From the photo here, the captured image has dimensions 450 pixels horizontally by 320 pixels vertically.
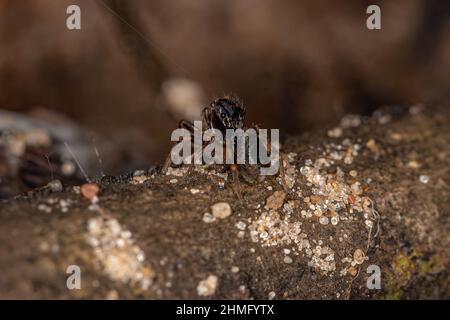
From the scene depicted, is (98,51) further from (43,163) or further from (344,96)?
(344,96)

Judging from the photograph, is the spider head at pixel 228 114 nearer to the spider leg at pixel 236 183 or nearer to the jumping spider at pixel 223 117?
the jumping spider at pixel 223 117

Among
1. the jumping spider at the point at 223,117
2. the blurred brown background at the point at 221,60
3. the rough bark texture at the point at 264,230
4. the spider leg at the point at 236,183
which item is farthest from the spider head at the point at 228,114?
the blurred brown background at the point at 221,60

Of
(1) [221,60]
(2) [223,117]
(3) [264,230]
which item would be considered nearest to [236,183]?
(3) [264,230]

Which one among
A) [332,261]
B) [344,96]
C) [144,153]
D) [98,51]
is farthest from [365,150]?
[98,51]

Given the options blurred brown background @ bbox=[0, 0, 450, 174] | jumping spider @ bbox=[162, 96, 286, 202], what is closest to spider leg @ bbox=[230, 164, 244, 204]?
jumping spider @ bbox=[162, 96, 286, 202]
